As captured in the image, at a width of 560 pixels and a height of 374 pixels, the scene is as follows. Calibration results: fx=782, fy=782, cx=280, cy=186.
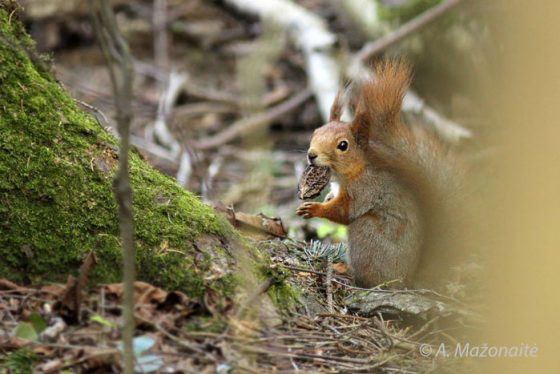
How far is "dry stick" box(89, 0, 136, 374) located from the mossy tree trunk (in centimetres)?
62

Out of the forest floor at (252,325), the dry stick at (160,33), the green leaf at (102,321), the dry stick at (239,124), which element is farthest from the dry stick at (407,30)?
the green leaf at (102,321)

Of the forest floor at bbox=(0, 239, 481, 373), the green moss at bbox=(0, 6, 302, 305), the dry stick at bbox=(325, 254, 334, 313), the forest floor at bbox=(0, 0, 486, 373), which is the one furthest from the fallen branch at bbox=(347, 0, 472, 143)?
the green moss at bbox=(0, 6, 302, 305)

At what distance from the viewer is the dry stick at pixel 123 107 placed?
1.98m

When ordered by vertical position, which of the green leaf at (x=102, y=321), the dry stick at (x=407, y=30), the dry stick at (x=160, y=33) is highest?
the dry stick at (x=160, y=33)

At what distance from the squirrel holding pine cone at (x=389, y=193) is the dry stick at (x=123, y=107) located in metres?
1.73

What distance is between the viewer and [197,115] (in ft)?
29.5

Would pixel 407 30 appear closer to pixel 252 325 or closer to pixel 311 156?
pixel 311 156

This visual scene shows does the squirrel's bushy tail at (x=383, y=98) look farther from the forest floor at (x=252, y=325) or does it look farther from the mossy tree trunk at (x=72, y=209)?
the mossy tree trunk at (x=72, y=209)

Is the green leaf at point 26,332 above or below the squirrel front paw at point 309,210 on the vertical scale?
below

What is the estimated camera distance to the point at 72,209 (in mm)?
2775

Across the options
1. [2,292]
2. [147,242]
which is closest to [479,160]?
[147,242]

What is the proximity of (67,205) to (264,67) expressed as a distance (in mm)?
4490

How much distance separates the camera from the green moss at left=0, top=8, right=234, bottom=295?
271 cm

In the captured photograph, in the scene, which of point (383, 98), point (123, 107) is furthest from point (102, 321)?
point (383, 98)
